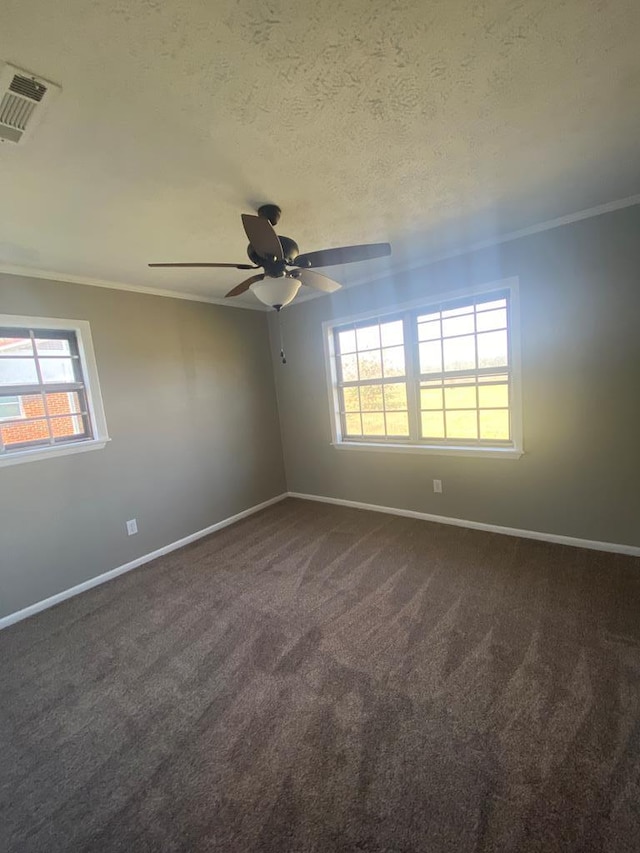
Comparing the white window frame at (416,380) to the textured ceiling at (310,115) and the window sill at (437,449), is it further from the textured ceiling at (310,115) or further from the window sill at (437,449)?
the textured ceiling at (310,115)

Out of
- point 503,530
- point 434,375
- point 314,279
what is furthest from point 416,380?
point 314,279

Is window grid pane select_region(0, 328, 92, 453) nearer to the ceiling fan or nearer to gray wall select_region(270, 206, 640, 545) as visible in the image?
the ceiling fan

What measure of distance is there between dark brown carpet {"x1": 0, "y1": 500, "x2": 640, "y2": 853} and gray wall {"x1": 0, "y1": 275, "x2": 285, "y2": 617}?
45 centimetres

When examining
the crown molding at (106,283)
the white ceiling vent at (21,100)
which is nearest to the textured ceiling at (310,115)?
the white ceiling vent at (21,100)

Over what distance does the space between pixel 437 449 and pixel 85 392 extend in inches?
124

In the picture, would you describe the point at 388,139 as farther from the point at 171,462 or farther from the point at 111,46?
the point at 171,462

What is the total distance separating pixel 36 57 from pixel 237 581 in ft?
9.40

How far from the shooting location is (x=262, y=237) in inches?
63.5

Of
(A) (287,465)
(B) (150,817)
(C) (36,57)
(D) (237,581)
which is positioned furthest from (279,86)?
(A) (287,465)

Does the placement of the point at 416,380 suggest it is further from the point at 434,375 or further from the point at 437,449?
the point at 437,449

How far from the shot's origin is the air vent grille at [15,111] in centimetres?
115

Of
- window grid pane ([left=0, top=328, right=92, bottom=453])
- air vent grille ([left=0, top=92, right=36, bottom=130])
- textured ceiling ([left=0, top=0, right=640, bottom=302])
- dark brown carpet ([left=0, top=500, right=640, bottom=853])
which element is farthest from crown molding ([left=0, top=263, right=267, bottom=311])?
dark brown carpet ([left=0, top=500, right=640, bottom=853])

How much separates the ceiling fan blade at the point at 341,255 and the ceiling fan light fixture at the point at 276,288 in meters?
0.11

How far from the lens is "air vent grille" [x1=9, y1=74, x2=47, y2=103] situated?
1.09 metres
